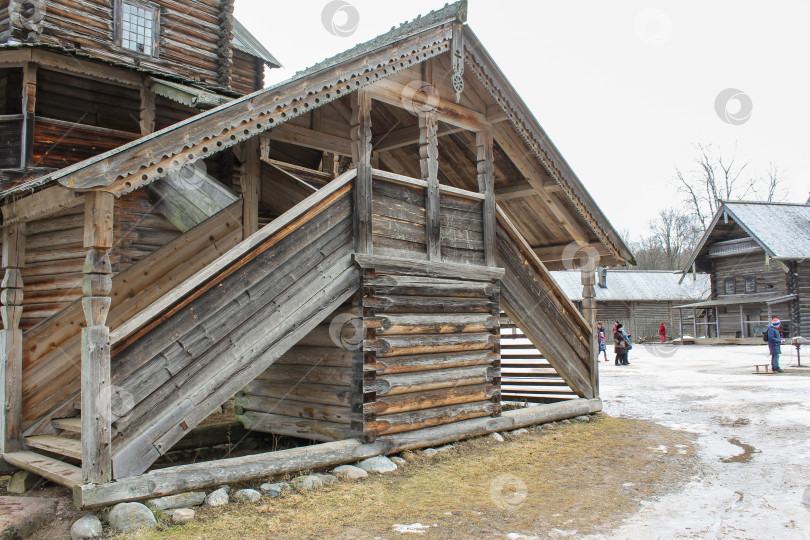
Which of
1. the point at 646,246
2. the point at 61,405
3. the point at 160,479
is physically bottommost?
the point at 160,479

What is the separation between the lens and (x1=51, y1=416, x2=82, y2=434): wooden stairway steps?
6.14 m

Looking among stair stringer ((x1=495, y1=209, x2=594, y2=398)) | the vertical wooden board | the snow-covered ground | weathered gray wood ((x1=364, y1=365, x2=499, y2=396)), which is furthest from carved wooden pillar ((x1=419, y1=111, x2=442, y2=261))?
the vertical wooden board

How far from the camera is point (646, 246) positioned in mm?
71312

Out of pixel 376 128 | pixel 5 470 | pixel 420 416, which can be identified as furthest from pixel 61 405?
pixel 376 128

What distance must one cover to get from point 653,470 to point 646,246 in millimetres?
69116

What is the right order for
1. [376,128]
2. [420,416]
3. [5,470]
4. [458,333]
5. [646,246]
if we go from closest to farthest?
[5,470] → [420,416] → [458,333] → [376,128] → [646,246]

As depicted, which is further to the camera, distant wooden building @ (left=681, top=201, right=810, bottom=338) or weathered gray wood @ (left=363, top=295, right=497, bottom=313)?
distant wooden building @ (left=681, top=201, right=810, bottom=338)

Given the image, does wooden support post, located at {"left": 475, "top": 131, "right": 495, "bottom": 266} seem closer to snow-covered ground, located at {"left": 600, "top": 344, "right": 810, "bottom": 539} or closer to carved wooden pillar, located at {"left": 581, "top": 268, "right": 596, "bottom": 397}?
carved wooden pillar, located at {"left": 581, "top": 268, "right": 596, "bottom": 397}

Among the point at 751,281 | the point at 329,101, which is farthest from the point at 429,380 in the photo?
the point at 751,281

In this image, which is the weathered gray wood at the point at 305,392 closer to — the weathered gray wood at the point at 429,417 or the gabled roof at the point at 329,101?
the weathered gray wood at the point at 429,417

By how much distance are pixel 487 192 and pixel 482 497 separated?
4.65m

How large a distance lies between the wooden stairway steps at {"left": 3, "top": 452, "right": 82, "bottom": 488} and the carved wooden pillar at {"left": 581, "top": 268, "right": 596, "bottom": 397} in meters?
8.09

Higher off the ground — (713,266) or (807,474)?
(713,266)

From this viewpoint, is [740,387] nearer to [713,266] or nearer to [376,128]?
[376,128]
